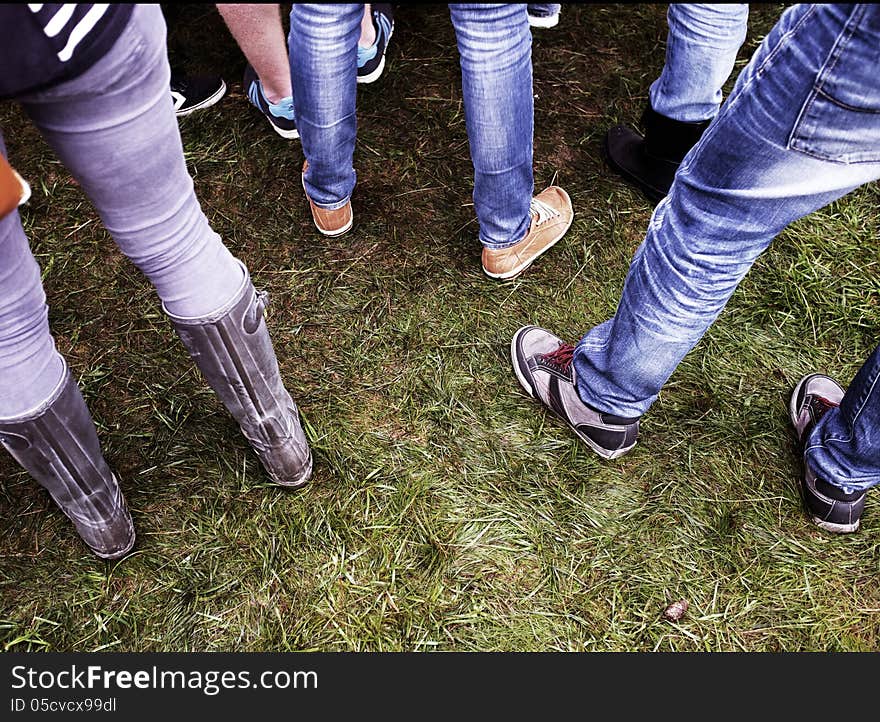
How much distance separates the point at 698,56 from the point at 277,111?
1299 millimetres

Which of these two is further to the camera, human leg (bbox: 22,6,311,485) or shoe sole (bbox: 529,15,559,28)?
A: shoe sole (bbox: 529,15,559,28)

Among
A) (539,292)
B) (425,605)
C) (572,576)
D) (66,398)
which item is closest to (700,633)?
(572,576)

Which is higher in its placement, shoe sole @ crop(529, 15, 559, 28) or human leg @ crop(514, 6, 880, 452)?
human leg @ crop(514, 6, 880, 452)

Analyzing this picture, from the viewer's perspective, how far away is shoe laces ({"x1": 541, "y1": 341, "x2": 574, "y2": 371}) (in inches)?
74.4

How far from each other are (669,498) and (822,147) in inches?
37.8

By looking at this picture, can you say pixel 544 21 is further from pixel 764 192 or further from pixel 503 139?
pixel 764 192

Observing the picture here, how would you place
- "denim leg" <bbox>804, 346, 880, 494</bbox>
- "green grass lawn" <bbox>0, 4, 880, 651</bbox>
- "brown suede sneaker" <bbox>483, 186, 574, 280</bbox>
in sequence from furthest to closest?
"brown suede sneaker" <bbox>483, 186, 574, 280</bbox> → "green grass lawn" <bbox>0, 4, 880, 651</bbox> → "denim leg" <bbox>804, 346, 880, 494</bbox>

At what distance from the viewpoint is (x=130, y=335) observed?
6.79 ft

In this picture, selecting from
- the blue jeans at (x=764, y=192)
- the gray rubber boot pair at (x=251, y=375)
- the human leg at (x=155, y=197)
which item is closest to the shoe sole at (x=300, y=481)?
the gray rubber boot pair at (x=251, y=375)

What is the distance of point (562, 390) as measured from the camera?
6.18ft

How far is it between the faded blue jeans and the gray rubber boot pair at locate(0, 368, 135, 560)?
2.98 ft

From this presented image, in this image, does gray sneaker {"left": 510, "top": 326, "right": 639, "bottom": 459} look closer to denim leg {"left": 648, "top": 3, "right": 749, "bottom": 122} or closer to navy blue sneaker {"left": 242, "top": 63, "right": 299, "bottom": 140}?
denim leg {"left": 648, "top": 3, "right": 749, "bottom": 122}

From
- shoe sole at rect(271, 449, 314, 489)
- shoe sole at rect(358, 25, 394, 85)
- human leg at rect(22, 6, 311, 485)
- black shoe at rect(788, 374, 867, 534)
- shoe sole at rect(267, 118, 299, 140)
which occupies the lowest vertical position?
black shoe at rect(788, 374, 867, 534)

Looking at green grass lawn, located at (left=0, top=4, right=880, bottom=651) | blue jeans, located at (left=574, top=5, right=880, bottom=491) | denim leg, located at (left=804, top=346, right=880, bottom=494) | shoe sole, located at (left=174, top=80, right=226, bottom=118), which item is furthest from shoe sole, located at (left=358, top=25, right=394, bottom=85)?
denim leg, located at (left=804, top=346, right=880, bottom=494)
